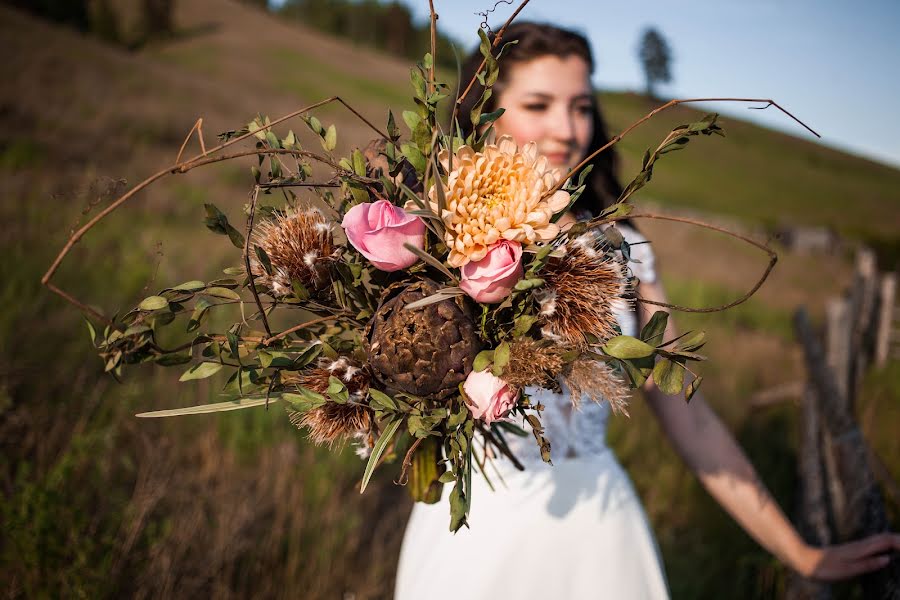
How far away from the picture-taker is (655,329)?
2.59 feet

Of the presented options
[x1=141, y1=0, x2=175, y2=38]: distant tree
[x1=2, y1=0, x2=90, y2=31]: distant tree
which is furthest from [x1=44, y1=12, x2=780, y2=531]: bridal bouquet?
[x1=141, y1=0, x2=175, y2=38]: distant tree

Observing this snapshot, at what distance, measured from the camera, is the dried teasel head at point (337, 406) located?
2.82ft

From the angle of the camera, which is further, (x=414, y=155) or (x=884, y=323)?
(x=884, y=323)

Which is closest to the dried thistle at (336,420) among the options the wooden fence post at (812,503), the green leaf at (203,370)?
the green leaf at (203,370)

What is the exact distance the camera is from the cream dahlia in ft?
2.54

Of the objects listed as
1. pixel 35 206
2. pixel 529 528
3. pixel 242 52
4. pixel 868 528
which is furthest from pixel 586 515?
pixel 242 52

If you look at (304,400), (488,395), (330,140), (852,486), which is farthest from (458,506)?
(852,486)

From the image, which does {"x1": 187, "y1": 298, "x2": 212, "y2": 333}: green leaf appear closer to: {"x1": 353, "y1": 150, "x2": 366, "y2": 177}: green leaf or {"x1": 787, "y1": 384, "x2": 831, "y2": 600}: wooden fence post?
{"x1": 353, "y1": 150, "x2": 366, "y2": 177}: green leaf

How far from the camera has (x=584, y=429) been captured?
1.58 meters

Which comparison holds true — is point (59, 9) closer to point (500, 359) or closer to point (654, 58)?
point (654, 58)

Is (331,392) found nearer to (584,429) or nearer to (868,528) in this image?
(584,429)

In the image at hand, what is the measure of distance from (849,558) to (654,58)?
139 centimetres

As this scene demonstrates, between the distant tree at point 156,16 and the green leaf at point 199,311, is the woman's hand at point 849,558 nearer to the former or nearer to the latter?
the green leaf at point 199,311

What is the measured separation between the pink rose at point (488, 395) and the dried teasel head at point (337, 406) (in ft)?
0.60
